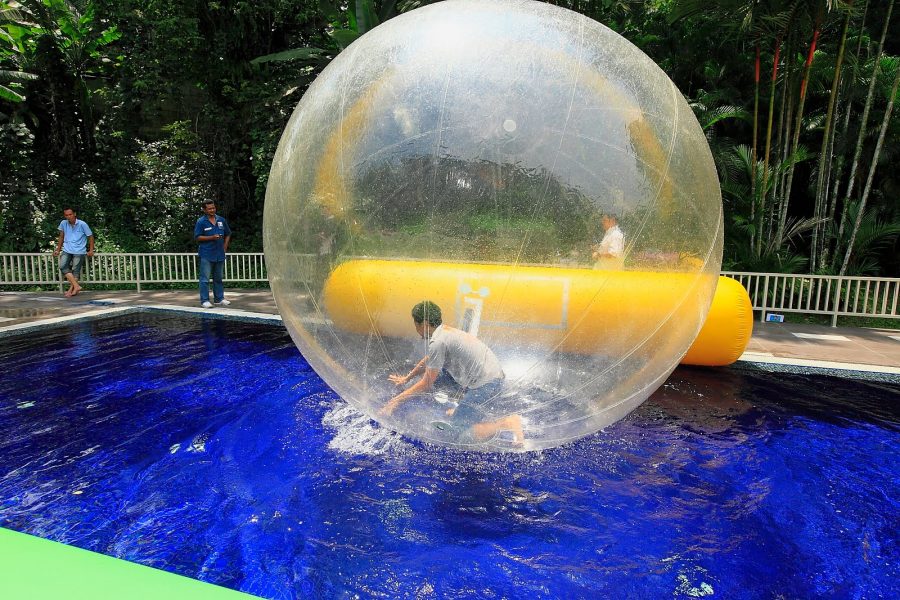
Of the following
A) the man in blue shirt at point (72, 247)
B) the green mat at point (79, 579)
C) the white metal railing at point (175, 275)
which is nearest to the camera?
the green mat at point (79, 579)

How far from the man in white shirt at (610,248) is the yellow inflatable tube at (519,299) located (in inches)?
1.7

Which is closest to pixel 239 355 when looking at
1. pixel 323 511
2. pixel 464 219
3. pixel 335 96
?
pixel 323 511

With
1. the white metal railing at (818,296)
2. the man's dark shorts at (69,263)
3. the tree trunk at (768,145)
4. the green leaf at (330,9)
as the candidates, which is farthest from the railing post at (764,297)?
the man's dark shorts at (69,263)

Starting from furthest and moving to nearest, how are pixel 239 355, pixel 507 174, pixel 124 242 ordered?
pixel 124 242, pixel 239 355, pixel 507 174

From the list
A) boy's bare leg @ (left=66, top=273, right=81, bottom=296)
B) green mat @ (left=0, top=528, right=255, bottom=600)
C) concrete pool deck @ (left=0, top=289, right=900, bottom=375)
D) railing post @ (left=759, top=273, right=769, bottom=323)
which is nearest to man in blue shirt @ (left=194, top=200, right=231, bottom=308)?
concrete pool deck @ (left=0, top=289, right=900, bottom=375)

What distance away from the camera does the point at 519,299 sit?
2729mm

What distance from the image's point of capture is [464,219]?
2.74 metres

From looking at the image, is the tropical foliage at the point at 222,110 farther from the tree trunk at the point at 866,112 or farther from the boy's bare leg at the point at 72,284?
the boy's bare leg at the point at 72,284

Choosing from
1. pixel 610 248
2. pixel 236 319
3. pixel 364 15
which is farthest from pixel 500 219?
pixel 364 15

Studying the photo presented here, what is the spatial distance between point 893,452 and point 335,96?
4705mm

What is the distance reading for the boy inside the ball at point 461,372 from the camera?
2.79 m

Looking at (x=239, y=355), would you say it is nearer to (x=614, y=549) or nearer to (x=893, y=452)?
(x=614, y=549)

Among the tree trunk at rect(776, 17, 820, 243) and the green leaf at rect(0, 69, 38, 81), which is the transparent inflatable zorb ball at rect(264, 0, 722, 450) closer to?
the tree trunk at rect(776, 17, 820, 243)

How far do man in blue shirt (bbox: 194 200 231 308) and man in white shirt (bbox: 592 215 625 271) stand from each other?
8173 mm
